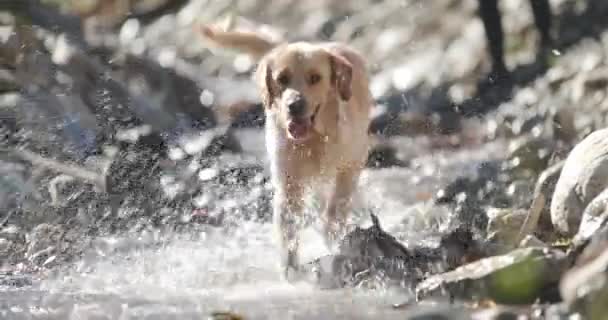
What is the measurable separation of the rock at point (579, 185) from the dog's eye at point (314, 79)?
1296 millimetres

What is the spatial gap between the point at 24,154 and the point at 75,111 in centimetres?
93

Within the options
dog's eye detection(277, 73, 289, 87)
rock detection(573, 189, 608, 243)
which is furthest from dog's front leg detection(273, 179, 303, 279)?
rock detection(573, 189, 608, 243)

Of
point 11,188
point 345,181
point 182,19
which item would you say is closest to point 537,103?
point 345,181

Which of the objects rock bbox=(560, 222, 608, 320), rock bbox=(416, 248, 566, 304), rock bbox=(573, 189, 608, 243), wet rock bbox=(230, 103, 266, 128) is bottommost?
rock bbox=(560, 222, 608, 320)

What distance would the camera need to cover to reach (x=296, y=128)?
4723 mm

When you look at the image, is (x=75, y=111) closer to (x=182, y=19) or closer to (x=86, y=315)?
(x=182, y=19)

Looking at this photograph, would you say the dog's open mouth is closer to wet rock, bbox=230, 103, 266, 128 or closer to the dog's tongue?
the dog's tongue

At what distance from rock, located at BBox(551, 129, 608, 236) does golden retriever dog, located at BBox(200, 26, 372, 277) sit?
1.26m

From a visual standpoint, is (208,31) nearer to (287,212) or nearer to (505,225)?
(287,212)

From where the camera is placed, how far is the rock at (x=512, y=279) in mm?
2928

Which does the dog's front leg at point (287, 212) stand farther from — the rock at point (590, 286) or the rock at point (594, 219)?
the rock at point (590, 286)

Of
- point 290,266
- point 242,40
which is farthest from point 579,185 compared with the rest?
point 242,40

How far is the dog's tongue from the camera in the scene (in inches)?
186

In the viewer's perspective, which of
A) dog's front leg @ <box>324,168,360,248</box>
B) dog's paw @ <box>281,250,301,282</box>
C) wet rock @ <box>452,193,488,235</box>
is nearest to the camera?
dog's paw @ <box>281,250,301,282</box>
